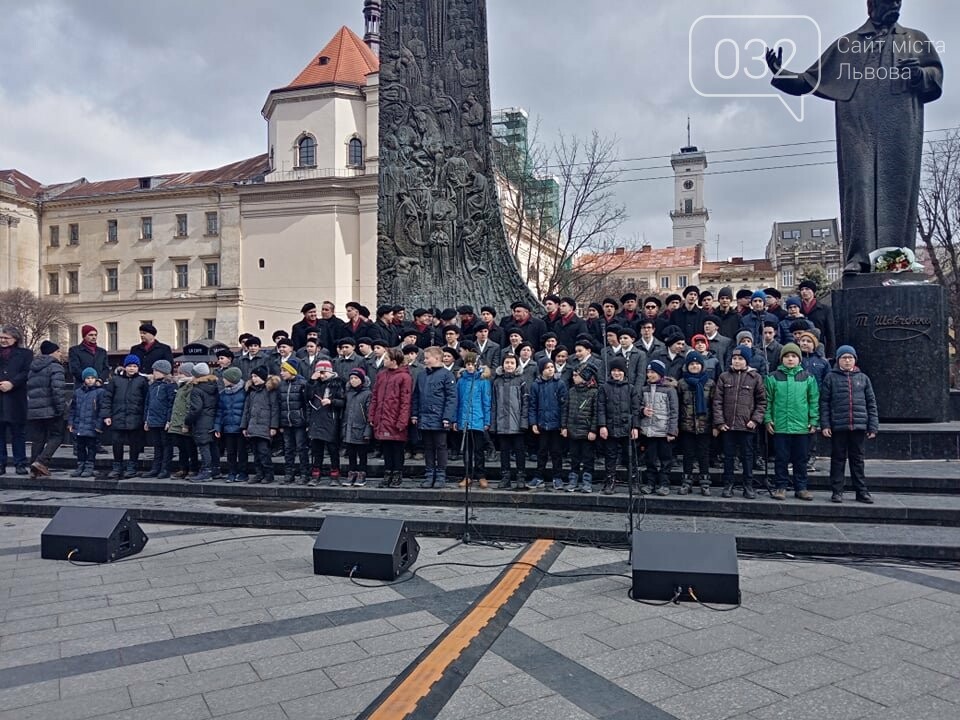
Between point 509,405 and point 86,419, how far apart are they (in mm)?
6273

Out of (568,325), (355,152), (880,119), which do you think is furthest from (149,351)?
(355,152)

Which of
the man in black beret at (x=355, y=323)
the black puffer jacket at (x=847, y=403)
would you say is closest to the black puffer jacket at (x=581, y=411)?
the black puffer jacket at (x=847, y=403)

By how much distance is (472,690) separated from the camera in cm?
383

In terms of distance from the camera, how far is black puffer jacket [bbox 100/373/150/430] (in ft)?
35.0

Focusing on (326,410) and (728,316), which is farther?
(728,316)

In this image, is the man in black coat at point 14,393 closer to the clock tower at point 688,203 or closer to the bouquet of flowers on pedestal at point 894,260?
the bouquet of flowers on pedestal at point 894,260

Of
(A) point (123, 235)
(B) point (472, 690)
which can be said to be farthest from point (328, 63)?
(B) point (472, 690)

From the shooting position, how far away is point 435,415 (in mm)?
9352

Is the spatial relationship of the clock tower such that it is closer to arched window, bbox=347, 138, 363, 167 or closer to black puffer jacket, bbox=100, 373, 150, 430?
arched window, bbox=347, 138, 363, 167

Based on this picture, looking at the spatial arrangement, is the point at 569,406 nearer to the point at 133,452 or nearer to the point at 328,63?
the point at 133,452

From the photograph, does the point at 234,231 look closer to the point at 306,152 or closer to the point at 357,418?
the point at 306,152

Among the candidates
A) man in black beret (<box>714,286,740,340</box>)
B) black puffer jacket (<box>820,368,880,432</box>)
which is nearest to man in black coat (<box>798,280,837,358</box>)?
man in black beret (<box>714,286,740,340</box>)

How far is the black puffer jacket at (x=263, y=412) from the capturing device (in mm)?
9977

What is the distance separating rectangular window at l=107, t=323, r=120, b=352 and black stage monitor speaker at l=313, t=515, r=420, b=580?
173ft
